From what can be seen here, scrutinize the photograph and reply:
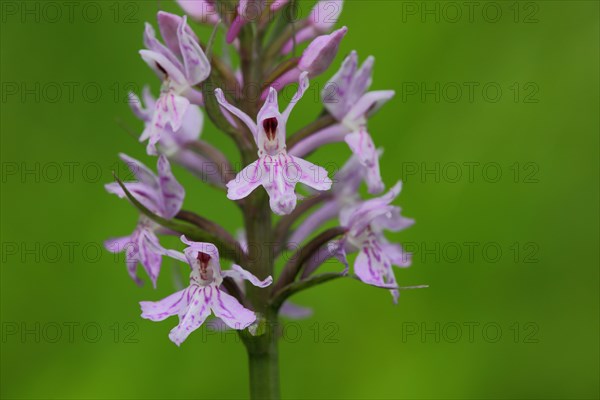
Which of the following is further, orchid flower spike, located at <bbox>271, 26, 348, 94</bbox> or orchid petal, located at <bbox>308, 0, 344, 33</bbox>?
orchid petal, located at <bbox>308, 0, 344, 33</bbox>

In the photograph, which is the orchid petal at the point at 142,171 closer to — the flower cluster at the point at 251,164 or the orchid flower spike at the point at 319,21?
the flower cluster at the point at 251,164

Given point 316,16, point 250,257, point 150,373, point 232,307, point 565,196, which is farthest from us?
point 565,196

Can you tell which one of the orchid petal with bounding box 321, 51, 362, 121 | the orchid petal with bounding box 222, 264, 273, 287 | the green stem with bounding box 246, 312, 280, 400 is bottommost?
the green stem with bounding box 246, 312, 280, 400

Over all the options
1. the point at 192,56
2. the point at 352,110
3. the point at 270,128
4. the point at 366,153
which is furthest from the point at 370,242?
the point at 192,56

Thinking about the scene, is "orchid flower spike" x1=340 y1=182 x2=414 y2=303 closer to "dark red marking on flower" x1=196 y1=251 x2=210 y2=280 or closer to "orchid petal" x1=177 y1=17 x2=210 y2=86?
"dark red marking on flower" x1=196 y1=251 x2=210 y2=280

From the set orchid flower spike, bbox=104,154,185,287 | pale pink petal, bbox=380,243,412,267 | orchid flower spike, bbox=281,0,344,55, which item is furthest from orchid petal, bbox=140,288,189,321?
orchid flower spike, bbox=281,0,344,55

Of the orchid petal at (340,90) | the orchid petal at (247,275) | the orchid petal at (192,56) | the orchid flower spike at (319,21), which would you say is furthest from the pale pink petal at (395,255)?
the orchid petal at (192,56)

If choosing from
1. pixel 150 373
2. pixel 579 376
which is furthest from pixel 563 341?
pixel 150 373

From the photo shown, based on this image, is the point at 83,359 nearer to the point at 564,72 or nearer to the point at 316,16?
the point at 316,16
